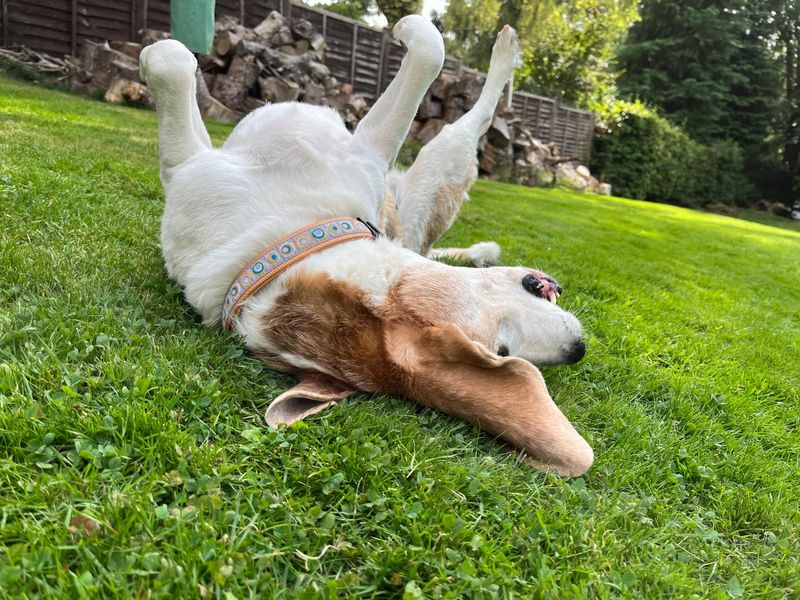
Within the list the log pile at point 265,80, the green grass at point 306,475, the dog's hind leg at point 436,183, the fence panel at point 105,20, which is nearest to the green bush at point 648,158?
the log pile at point 265,80

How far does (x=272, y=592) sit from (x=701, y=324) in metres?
4.29

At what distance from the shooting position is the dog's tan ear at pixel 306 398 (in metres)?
1.86

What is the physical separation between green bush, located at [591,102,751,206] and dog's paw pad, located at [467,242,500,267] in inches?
955

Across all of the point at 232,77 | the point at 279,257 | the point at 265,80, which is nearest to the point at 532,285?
the point at 279,257

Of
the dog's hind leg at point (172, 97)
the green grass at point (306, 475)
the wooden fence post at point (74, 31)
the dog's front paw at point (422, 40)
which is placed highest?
the wooden fence post at point (74, 31)

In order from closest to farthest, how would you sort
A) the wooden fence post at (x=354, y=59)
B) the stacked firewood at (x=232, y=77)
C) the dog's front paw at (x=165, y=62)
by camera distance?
the dog's front paw at (x=165, y=62) → the stacked firewood at (x=232, y=77) → the wooden fence post at (x=354, y=59)

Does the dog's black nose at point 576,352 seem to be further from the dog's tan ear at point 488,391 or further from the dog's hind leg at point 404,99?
the dog's hind leg at point 404,99

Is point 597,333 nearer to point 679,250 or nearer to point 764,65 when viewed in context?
point 679,250

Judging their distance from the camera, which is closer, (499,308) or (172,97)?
(499,308)

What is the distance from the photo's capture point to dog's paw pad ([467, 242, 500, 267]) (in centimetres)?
451

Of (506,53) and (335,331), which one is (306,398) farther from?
(506,53)

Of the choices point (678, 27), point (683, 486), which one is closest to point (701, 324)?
point (683, 486)

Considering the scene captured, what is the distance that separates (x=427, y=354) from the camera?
2027 millimetres

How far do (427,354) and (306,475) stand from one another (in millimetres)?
635
